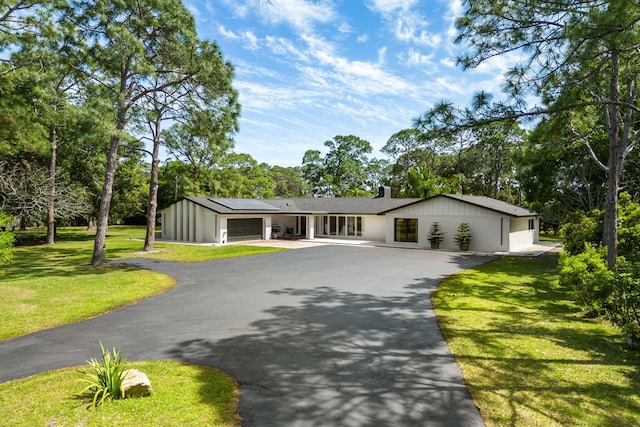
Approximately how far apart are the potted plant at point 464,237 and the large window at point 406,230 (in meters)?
2.97

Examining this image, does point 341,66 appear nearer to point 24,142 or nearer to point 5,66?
point 5,66

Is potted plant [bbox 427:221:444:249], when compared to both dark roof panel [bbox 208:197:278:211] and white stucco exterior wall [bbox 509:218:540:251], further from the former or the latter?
dark roof panel [bbox 208:197:278:211]

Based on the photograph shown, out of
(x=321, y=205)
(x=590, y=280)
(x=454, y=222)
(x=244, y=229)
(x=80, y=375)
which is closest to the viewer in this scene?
(x=80, y=375)

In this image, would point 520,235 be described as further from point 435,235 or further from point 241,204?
point 241,204

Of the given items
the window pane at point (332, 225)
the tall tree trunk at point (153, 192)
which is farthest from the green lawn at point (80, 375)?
the window pane at point (332, 225)

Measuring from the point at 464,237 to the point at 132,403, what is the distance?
2011 cm

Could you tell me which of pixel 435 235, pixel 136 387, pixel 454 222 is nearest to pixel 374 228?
pixel 435 235

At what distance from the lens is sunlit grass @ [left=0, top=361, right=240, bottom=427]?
3564 millimetres

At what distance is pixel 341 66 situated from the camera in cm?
1302

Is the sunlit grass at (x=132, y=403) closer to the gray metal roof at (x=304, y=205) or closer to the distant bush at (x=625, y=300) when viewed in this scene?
the distant bush at (x=625, y=300)

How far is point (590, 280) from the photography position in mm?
7398

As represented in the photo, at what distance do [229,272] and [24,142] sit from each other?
1263 centimetres

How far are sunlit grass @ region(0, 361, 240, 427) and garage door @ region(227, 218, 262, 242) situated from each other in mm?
21090

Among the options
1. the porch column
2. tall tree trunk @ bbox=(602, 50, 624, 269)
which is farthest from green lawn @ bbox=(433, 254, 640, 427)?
the porch column
